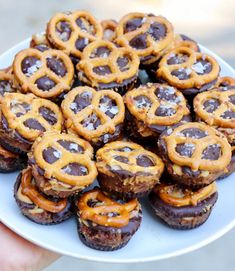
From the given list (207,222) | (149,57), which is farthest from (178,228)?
(149,57)

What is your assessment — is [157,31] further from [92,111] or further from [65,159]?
[65,159]

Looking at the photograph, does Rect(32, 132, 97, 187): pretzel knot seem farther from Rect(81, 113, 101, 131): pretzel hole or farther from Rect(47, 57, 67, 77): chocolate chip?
Rect(47, 57, 67, 77): chocolate chip

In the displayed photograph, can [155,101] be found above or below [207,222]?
above

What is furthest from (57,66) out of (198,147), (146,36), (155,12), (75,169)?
(155,12)

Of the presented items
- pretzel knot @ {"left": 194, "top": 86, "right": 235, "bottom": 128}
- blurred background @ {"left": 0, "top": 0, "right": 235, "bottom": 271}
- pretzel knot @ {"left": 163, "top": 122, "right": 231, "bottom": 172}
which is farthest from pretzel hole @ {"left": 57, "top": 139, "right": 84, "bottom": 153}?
blurred background @ {"left": 0, "top": 0, "right": 235, "bottom": 271}

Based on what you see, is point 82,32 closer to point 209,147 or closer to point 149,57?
point 149,57

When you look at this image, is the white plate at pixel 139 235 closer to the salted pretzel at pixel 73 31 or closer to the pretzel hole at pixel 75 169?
the pretzel hole at pixel 75 169
